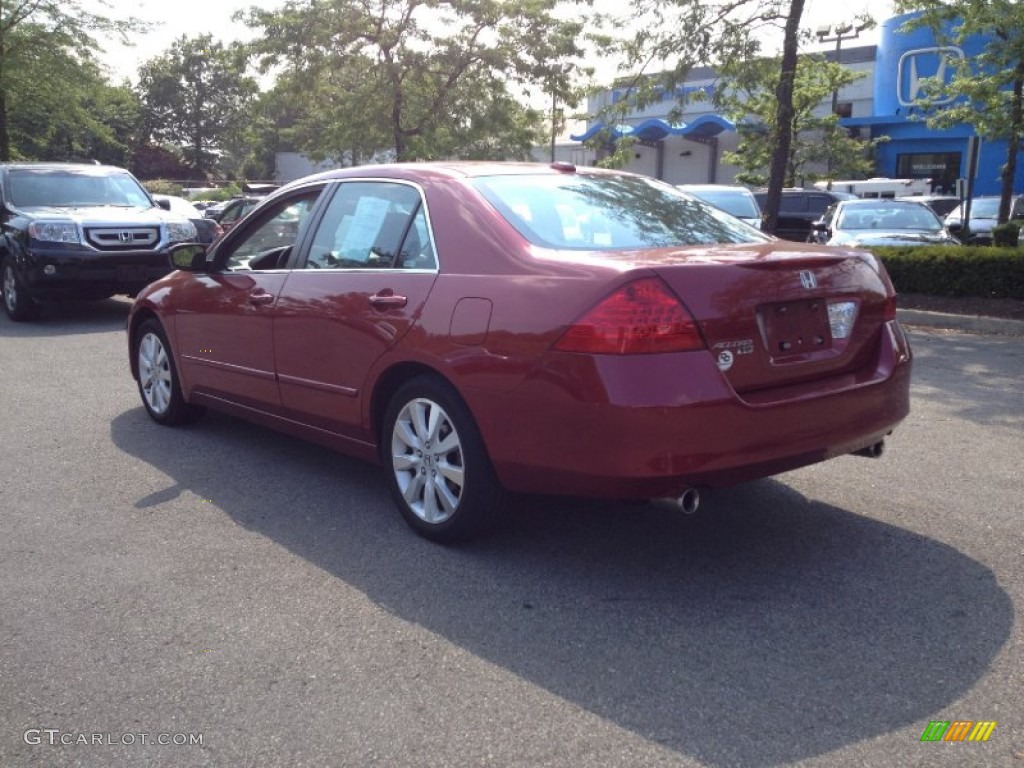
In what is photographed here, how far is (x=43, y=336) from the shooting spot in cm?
1116

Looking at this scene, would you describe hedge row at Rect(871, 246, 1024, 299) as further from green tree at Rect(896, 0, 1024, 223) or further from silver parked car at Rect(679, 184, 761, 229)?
silver parked car at Rect(679, 184, 761, 229)

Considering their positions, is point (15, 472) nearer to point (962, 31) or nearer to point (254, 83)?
point (962, 31)

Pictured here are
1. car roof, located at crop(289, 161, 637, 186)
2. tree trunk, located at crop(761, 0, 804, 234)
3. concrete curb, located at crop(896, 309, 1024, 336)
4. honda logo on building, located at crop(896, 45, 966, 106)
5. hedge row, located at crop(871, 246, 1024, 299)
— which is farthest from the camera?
honda logo on building, located at crop(896, 45, 966, 106)

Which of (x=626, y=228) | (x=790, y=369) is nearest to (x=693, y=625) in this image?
(x=790, y=369)

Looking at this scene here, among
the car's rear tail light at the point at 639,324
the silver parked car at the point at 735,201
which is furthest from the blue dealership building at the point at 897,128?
the car's rear tail light at the point at 639,324

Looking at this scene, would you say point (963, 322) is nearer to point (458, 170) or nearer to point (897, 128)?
point (458, 170)

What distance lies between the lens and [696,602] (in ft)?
12.7

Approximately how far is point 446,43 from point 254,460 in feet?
56.8

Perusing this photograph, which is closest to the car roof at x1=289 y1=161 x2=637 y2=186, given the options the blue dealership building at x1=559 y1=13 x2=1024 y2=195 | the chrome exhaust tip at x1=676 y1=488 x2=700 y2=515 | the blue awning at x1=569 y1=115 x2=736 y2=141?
the chrome exhaust tip at x1=676 y1=488 x2=700 y2=515

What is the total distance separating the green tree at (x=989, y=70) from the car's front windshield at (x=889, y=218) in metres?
1.52

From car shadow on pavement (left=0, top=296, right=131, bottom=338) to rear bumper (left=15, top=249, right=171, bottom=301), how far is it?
0.37 m

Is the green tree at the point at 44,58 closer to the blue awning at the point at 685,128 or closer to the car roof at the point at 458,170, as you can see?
the car roof at the point at 458,170

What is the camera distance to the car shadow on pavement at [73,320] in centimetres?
1152

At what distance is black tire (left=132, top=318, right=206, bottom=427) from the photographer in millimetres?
6582
